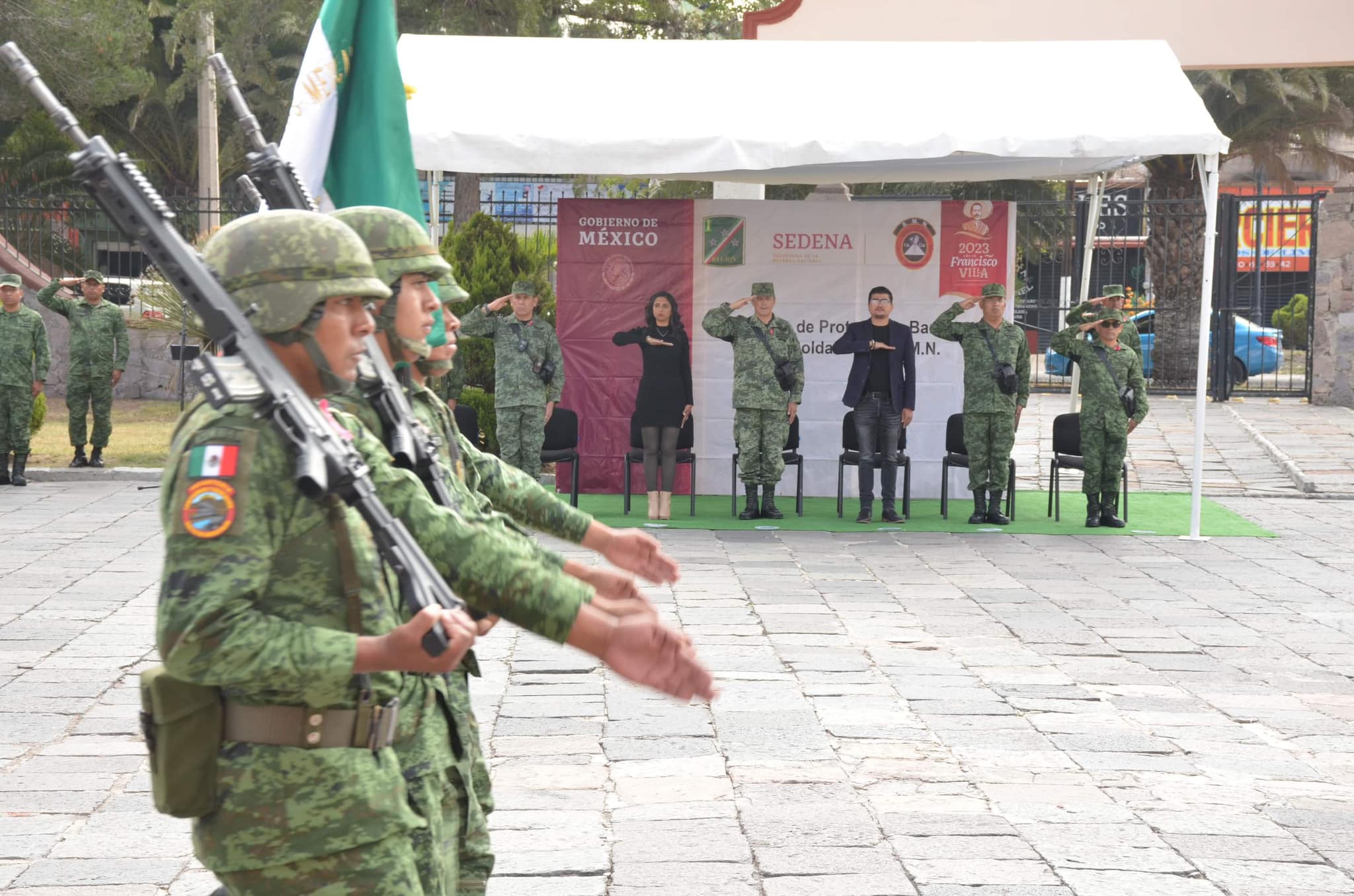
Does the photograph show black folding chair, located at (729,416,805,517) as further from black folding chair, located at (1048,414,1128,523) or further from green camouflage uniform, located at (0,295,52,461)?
green camouflage uniform, located at (0,295,52,461)

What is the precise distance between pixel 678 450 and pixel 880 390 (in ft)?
5.70

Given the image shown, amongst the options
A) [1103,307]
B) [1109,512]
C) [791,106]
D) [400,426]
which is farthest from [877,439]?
[400,426]

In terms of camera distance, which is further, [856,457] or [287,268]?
[856,457]

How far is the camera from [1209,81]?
23234mm

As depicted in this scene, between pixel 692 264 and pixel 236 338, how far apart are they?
11.5 m

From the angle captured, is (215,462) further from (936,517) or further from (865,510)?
(936,517)

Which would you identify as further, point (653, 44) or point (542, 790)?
point (653, 44)

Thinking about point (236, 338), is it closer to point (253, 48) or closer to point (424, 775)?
point (424, 775)

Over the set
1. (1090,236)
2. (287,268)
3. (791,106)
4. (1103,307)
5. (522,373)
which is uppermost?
(791,106)

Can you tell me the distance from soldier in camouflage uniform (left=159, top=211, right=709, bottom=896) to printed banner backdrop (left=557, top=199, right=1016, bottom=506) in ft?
37.0

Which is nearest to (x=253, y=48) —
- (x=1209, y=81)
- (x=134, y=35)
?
(x=134, y=35)

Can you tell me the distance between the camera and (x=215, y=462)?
2475mm

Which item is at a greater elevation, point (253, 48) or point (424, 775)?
point (253, 48)

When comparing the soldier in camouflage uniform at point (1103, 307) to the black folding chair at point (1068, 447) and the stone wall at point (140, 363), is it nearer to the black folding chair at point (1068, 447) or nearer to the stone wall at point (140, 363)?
the black folding chair at point (1068, 447)
